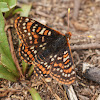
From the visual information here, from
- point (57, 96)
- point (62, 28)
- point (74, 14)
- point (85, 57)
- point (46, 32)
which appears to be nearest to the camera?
point (57, 96)

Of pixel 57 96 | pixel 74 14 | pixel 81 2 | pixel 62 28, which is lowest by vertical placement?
pixel 57 96

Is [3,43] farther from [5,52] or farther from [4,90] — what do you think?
[4,90]

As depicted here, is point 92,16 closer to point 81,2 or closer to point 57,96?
point 81,2

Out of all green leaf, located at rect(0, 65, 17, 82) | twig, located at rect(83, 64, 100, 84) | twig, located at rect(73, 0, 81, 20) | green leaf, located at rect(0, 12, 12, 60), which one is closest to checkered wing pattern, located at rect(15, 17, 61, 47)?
green leaf, located at rect(0, 12, 12, 60)

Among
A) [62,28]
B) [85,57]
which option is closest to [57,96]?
[85,57]

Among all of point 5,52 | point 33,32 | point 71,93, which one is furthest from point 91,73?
point 5,52

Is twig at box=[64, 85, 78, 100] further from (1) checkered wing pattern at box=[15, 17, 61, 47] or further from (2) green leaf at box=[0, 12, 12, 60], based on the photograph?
(2) green leaf at box=[0, 12, 12, 60]
